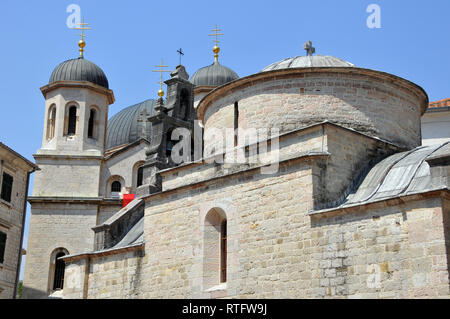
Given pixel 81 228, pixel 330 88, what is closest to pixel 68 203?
pixel 81 228

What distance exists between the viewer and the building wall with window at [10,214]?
68.0 feet

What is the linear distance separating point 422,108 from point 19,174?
556 inches

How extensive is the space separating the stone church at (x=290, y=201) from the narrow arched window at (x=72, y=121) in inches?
370

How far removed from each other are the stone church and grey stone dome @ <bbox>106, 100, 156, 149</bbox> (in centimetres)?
1273

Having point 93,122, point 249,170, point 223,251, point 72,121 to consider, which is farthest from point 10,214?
point 249,170

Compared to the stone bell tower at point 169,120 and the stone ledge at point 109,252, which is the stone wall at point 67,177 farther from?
the stone ledge at point 109,252

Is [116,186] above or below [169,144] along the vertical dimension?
above

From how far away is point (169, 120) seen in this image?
19.2m

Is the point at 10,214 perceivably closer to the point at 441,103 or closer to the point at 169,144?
the point at 169,144

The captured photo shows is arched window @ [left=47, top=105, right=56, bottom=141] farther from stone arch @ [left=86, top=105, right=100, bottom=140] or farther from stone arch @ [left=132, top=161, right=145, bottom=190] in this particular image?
stone arch @ [left=132, top=161, right=145, bottom=190]

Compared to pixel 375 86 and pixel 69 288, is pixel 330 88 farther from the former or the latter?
pixel 69 288

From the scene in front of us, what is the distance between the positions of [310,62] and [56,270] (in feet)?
50.5

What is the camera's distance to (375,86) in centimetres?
1473

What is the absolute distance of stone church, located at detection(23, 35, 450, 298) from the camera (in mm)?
10930
